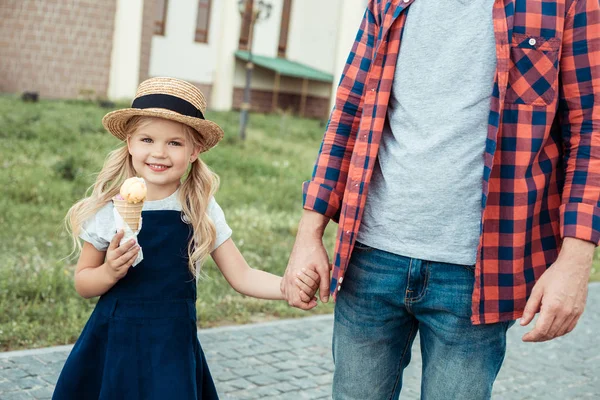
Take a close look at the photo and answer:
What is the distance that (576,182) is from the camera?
2402 millimetres

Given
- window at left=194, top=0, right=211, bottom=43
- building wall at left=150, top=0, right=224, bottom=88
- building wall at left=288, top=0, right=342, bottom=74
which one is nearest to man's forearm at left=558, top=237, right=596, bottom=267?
building wall at left=150, top=0, right=224, bottom=88

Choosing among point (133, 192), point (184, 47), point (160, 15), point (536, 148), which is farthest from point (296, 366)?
point (184, 47)

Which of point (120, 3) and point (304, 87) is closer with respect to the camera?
point (120, 3)

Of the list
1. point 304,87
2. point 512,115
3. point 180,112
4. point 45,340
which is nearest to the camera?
point 512,115

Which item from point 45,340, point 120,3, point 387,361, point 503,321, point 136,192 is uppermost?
point 120,3

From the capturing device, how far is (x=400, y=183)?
2.52 metres

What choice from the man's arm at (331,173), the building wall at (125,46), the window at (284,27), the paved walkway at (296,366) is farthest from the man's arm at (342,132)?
the window at (284,27)

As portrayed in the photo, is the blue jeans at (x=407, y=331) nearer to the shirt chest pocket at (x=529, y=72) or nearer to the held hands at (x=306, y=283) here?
the held hands at (x=306, y=283)

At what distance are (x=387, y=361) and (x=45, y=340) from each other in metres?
3.22

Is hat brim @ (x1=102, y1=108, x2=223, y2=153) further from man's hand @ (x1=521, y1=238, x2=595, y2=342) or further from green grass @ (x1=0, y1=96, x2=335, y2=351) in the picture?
green grass @ (x1=0, y1=96, x2=335, y2=351)

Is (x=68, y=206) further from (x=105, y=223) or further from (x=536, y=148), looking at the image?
(x=536, y=148)

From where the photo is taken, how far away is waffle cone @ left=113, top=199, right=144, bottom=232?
2742mm

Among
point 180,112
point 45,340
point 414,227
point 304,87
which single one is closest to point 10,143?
point 45,340

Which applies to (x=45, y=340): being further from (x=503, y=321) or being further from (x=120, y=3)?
(x=120, y=3)
